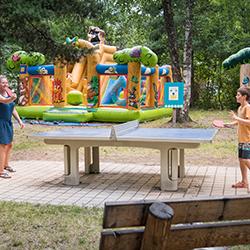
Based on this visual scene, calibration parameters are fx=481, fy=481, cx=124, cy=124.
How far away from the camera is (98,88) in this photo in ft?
62.2

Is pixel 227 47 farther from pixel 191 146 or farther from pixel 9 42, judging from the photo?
pixel 9 42

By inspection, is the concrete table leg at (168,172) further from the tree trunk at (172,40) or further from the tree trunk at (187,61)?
the tree trunk at (187,61)

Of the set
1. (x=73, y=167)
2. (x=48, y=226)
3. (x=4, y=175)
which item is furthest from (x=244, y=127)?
(x=4, y=175)

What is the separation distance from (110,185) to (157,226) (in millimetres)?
5145

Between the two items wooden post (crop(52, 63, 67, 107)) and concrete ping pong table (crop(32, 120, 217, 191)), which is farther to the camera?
wooden post (crop(52, 63, 67, 107))

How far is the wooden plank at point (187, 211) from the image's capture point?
2.45 metres

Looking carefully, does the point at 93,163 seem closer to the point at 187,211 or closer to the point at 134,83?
the point at 187,211

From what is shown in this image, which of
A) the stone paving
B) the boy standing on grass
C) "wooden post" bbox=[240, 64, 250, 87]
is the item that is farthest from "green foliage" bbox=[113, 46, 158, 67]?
the boy standing on grass

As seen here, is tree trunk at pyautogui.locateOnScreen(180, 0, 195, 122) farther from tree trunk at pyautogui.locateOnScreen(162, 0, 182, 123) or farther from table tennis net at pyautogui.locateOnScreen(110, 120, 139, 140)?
table tennis net at pyautogui.locateOnScreen(110, 120, 139, 140)

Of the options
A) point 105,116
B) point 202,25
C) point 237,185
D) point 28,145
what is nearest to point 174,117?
point 105,116

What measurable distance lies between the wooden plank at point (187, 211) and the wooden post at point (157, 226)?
9cm

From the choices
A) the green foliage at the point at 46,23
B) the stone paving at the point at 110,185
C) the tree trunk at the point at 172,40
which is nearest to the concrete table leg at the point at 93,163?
the stone paving at the point at 110,185

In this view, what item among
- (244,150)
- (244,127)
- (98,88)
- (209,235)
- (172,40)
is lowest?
(244,150)

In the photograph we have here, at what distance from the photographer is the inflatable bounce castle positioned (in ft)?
58.5
